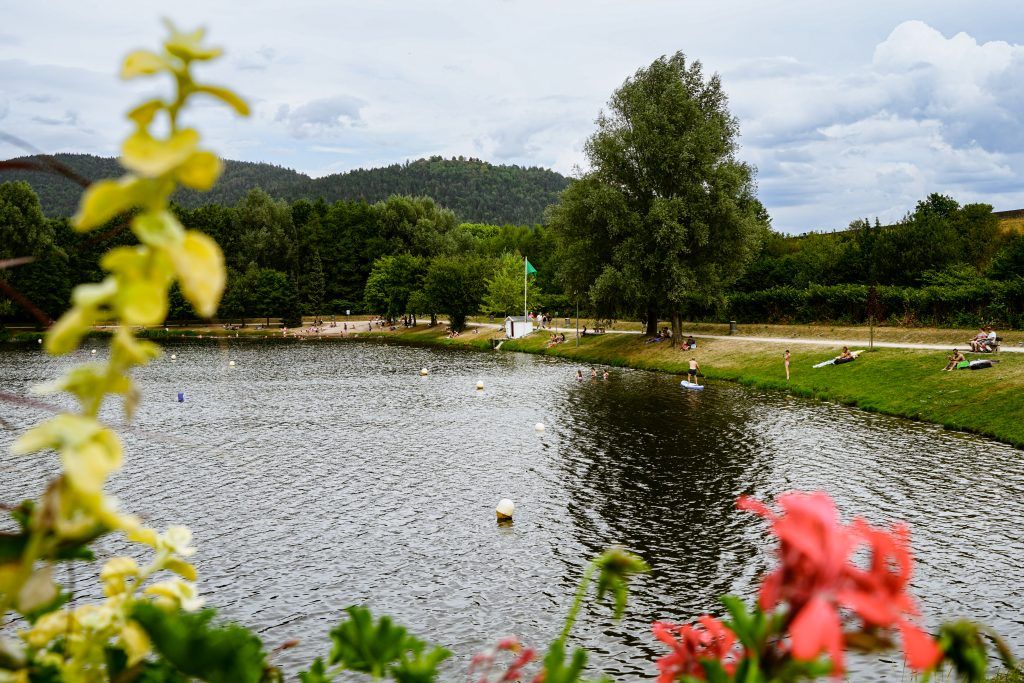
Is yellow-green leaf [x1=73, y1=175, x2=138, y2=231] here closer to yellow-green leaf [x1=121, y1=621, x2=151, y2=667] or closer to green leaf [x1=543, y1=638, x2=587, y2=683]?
yellow-green leaf [x1=121, y1=621, x2=151, y2=667]

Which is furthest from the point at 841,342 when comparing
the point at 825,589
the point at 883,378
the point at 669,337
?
the point at 825,589

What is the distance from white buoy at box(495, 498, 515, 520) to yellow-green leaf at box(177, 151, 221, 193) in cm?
1995

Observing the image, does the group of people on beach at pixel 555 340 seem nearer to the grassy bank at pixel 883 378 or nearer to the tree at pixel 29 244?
the grassy bank at pixel 883 378

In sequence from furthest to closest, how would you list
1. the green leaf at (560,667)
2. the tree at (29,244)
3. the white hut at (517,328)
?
1. the tree at (29,244)
2. the white hut at (517,328)
3. the green leaf at (560,667)

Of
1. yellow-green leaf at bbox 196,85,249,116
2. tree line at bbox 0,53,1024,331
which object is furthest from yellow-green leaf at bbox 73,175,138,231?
tree line at bbox 0,53,1024,331

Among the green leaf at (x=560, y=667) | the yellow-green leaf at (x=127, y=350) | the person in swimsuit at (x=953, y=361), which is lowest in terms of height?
the person in swimsuit at (x=953, y=361)

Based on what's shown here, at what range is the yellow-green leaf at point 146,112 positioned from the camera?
1145mm

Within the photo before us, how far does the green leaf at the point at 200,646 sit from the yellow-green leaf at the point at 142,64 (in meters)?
1.26

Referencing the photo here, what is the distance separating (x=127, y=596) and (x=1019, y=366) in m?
40.6

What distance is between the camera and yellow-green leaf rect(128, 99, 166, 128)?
1145mm

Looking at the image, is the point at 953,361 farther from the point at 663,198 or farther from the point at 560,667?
the point at 560,667

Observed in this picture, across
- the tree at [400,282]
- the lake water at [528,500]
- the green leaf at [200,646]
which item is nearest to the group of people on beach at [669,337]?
the lake water at [528,500]

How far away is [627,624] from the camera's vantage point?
14492 millimetres

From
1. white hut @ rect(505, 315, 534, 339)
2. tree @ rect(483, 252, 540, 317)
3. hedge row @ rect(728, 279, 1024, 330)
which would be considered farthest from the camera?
tree @ rect(483, 252, 540, 317)
